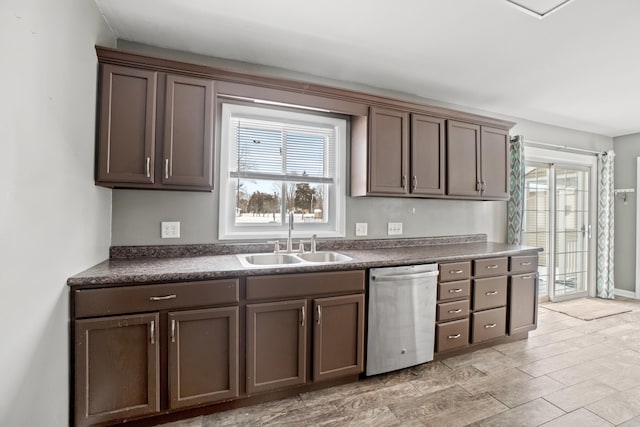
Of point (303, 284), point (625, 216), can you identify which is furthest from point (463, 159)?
point (625, 216)

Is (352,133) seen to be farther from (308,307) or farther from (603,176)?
(603,176)

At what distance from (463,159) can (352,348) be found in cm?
217

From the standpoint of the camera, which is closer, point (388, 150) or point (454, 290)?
point (454, 290)

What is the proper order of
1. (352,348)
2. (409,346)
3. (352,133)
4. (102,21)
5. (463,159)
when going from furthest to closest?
(463,159)
(352,133)
(409,346)
(352,348)
(102,21)

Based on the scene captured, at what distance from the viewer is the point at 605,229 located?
461 cm

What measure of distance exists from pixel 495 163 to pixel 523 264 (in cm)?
110

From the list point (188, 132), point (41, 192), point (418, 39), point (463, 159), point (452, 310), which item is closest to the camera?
point (41, 192)

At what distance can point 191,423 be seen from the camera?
1.86 metres

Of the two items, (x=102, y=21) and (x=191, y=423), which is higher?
(x=102, y=21)

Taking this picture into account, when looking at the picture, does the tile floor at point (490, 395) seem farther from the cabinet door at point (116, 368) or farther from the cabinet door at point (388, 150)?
the cabinet door at point (388, 150)

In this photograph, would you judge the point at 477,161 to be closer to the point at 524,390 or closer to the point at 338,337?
the point at 524,390

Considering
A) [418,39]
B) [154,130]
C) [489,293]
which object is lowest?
[489,293]

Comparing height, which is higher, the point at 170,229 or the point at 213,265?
the point at 170,229

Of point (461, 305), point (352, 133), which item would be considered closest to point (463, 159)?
point (352, 133)
